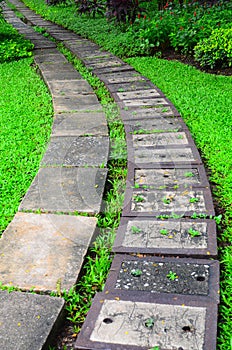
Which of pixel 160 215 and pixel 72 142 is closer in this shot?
pixel 160 215

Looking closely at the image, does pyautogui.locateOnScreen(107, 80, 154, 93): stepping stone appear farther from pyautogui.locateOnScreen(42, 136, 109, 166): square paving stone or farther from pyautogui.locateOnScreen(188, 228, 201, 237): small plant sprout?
pyautogui.locateOnScreen(188, 228, 201, 237): small plant sprout

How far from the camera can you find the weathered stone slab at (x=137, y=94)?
526cm

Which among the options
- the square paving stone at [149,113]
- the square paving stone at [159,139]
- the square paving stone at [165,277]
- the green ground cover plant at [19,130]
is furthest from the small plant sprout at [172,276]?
the square paving stone at [149,113]

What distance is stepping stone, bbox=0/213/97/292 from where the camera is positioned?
2.26m

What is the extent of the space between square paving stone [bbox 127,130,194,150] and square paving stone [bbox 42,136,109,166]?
26 cm

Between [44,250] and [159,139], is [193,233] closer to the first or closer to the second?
[44,250]

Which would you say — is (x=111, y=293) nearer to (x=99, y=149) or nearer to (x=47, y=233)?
(x=47, y=233)

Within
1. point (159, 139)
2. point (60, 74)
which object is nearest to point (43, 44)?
point (60, 74)

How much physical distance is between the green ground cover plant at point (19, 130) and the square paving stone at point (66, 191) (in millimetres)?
133

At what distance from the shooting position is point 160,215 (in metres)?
2.79

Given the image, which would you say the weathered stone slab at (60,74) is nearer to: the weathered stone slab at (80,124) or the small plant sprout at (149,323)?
the weathered stone slab at (80,124)

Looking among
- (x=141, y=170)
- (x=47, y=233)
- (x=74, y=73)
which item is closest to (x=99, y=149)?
(x=141, y=170)

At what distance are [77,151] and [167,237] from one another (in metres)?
1.50

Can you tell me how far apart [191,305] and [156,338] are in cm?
27
